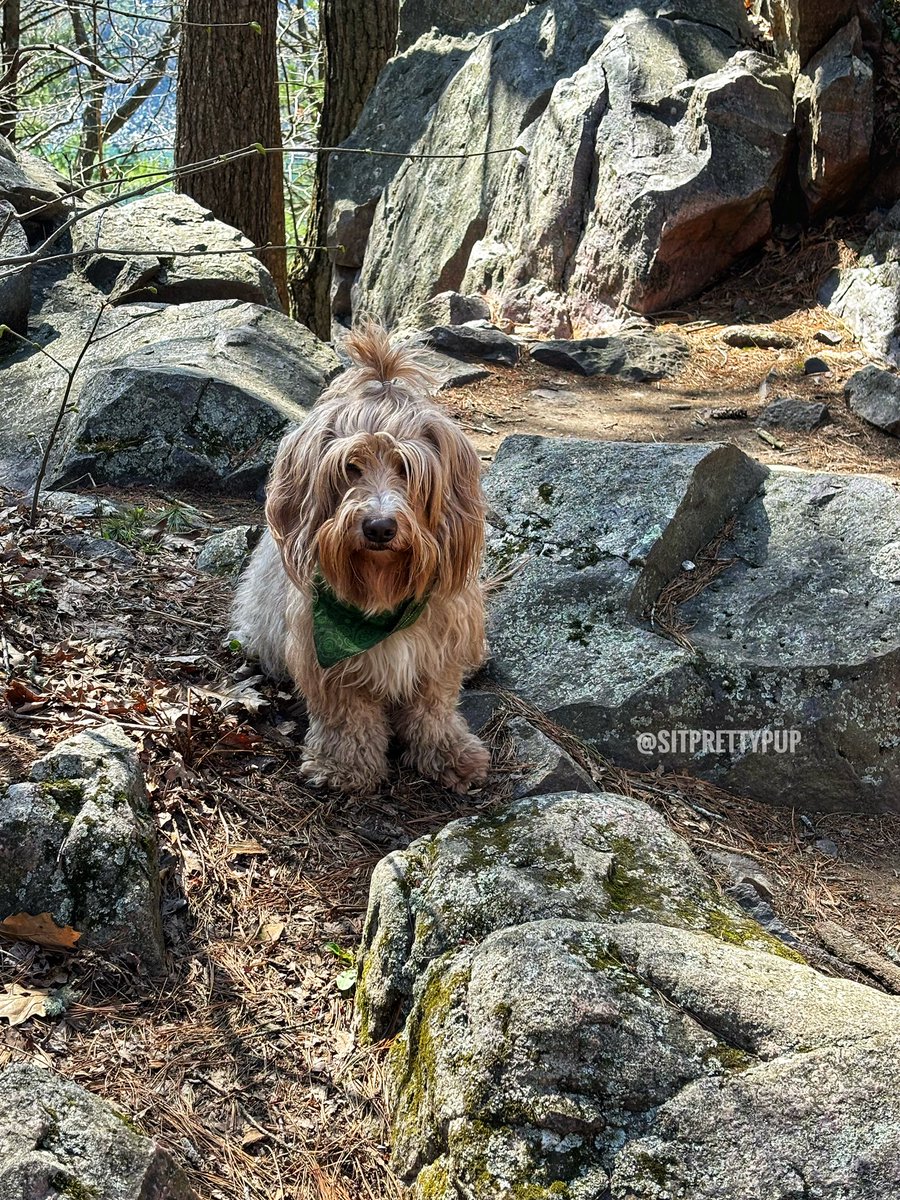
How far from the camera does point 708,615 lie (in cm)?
531

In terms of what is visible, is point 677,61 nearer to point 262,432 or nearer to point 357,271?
point 357,271

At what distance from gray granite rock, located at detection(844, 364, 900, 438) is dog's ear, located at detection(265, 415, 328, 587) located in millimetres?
4624

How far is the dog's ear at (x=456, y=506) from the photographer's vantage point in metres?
4.14

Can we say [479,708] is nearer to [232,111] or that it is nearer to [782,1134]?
[782,1134]

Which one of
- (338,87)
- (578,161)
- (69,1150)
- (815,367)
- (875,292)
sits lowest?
(69,1150)

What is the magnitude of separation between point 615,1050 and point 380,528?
1989mm

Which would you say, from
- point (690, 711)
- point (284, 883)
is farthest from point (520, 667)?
point (284, 883)

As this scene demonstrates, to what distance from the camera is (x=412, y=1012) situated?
3041 mm

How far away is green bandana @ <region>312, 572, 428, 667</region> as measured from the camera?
4.25 meters

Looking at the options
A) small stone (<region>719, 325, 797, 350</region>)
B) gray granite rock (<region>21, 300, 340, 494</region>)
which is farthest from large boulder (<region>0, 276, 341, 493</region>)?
small stone (<region>719, 325, 797, 350</region>)

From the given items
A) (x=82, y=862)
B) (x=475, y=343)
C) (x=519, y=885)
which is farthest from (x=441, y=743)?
(x=475, y=343)

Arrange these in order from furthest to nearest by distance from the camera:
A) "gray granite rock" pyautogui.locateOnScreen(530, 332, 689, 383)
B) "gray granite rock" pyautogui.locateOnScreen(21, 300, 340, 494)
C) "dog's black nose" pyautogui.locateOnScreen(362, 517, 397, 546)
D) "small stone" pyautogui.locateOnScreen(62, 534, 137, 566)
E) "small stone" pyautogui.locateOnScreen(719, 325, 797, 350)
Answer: "small stone" pyautogui.locateOnScreen(719, 325, 797, 350) → "gray granite rock" pyautogui.locateOnScreen(530, 332, 689, 383) → "gray granite rock" pyautogui.locateOnScreen(21, 300, 340, 494) → "small stone" pyautogui.locateOnScreen(62, 534, 137, 566) → "dog's black nose" pyautogui.locateOnScreen(362, 517, 397, 546)

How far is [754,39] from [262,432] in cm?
646

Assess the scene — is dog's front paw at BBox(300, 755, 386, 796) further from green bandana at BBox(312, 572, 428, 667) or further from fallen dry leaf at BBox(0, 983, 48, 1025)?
fallen dry leaf at BBox(0, 983, 48, 1025)
